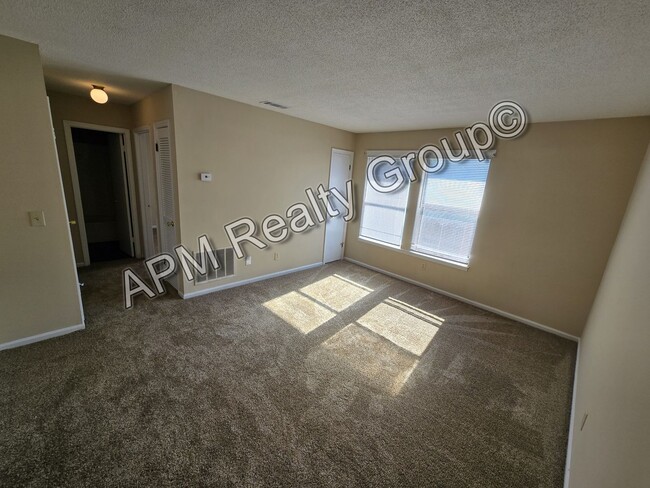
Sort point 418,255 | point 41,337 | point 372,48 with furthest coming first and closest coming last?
point 418,255 → point 41,337 → point 372,48

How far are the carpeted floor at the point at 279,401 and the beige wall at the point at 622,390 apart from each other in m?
0.42

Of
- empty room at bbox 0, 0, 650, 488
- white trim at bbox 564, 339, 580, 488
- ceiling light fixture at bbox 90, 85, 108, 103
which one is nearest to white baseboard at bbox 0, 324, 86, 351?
empty room at bbox 0, 0, 650, 488

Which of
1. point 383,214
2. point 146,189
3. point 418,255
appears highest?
point 146,189

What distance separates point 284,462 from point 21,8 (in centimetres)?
299

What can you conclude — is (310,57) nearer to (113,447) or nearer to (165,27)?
(165,27)

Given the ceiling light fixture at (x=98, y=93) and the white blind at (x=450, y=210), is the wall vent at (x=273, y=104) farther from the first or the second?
the white blind at (x=450, y=210)

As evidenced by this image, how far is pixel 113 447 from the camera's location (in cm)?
156

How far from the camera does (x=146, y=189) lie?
13.4 feet

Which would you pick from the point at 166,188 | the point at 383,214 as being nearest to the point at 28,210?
the point at 166,188

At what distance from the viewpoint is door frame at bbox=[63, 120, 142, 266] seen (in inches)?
144

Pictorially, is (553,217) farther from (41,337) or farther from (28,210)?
(41,337)

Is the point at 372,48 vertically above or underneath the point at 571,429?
above

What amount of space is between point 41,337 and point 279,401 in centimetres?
229

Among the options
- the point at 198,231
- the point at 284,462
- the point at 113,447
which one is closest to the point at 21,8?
the point at 198,231
